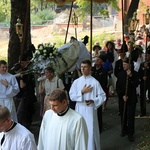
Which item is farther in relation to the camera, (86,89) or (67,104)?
(86,89)

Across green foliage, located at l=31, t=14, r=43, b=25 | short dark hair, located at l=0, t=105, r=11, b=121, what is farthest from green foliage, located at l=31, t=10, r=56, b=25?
short dark hair, located at l=0, t=105, r=11, b=121

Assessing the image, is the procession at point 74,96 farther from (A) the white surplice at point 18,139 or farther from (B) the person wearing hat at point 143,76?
(A) the white surplice at point 18,139

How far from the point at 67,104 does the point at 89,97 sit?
Result: 2.50 metres

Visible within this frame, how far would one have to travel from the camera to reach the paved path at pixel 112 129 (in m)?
7.72

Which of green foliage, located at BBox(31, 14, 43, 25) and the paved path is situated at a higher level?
green foliage, located at BBox(31, 14, 43, 25)

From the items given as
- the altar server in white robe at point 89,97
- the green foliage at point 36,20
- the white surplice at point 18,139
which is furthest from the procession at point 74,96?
the green foliage at point 36,20

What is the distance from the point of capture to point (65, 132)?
453cm

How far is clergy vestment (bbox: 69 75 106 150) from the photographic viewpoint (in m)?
6.91

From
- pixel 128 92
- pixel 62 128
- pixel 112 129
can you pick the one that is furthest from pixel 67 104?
pixel 112 129

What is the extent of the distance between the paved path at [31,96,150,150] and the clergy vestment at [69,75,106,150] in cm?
65

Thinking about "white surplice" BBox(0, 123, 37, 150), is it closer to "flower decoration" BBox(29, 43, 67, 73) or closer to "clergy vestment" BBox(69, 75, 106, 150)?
"clergy vestment" BBox(69, 75, 106, 150)

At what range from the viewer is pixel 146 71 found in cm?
1009

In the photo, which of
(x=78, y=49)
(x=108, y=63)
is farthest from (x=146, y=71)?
(x=78, y=49)

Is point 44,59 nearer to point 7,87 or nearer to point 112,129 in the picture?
point 7,87
